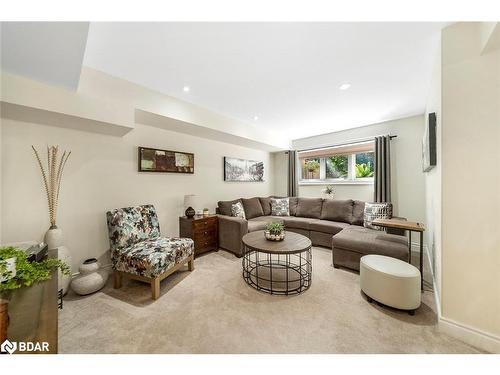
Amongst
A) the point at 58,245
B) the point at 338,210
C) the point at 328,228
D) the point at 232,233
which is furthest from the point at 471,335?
the point at 58,245

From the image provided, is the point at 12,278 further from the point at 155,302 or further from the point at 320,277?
the point at 320,277

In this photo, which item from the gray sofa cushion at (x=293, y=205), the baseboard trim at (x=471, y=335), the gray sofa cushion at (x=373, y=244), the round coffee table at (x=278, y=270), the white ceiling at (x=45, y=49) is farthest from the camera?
the gray sofa cushion at (x=293, y=205)

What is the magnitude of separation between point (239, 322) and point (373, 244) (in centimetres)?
192

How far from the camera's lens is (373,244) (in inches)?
94.7

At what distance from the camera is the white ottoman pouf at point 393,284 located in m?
1.68

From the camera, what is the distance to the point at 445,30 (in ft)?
4.89

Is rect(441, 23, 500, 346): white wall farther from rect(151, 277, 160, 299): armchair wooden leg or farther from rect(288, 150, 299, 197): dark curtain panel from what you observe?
rect(288, 150, 299, 197): dark curtain panel

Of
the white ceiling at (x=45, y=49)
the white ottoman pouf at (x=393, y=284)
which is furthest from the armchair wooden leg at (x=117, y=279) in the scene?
the white ottoman pouf at (x=393, y=284)

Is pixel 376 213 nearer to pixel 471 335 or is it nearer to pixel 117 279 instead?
pixel 471 335

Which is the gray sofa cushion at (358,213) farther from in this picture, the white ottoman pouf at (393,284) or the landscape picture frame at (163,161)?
the landscape picture frame at (163,161)

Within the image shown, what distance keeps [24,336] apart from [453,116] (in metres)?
2.77

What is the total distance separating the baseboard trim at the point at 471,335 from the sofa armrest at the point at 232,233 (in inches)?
91.1
